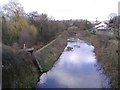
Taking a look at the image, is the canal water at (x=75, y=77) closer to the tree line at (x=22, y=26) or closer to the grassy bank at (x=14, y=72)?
the grassy bank at (x=14, y=72)

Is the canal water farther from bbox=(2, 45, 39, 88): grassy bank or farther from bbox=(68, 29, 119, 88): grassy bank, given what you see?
bbox=(2, 45, 39, 88): grassy bank

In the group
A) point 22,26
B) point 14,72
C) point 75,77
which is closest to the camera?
point 14,72

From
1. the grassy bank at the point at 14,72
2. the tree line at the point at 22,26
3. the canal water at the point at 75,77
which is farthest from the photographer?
the tree line at the point at 22,26

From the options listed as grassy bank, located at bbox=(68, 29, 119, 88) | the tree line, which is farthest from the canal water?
the tree line

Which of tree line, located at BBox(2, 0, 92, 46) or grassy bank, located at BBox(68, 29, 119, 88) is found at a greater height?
tree line, located at BBox(2, 0, 92, 46)

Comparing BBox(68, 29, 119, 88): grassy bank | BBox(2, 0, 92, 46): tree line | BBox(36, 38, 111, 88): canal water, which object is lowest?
BBox(36, 38, 111, 88): canal water

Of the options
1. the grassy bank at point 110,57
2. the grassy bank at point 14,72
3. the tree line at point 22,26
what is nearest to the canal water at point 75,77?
the grassy bank at point 110,57

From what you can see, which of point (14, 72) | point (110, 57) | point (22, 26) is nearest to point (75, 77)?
point (110, 57)

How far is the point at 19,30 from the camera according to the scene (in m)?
27.6

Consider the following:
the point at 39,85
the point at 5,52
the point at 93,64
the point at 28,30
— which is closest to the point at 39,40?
the point at 28,30

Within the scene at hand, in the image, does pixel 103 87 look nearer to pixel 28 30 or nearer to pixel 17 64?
pixel 17 64

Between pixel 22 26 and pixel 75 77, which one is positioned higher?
pixel 22 26

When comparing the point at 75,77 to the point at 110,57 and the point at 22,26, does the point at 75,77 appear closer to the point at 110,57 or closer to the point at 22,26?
the point at 110,57

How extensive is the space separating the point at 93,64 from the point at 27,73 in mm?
8604
